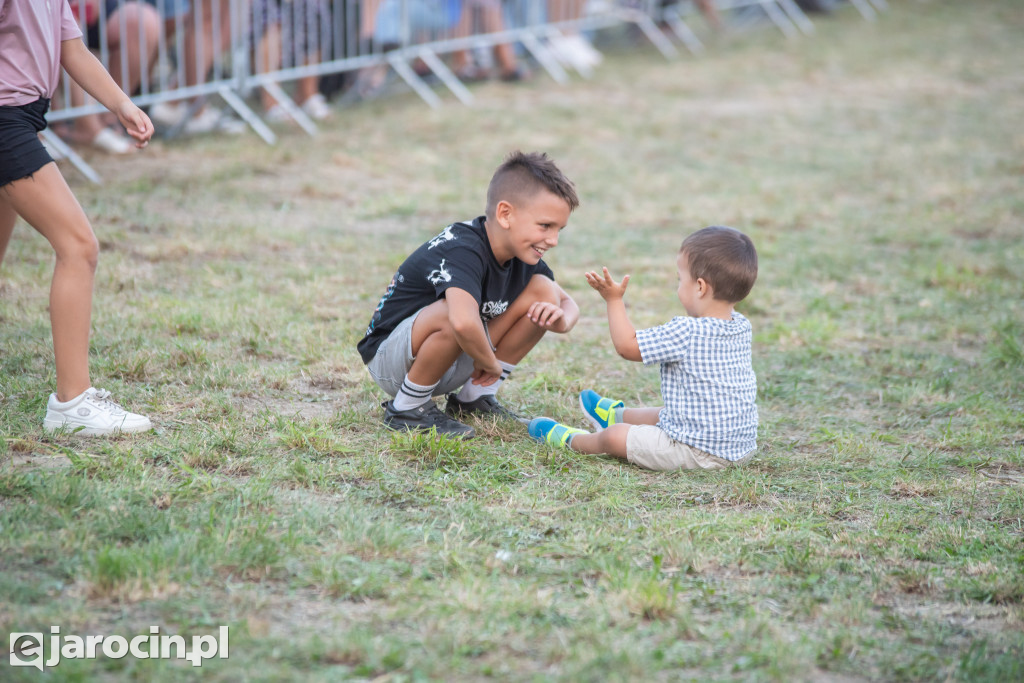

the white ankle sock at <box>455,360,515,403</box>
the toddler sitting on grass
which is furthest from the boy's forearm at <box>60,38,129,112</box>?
the toddler sitting on grass

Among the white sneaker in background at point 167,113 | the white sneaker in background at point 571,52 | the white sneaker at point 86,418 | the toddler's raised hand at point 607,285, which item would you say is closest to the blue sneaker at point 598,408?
the toddler's raised hand at point 607,285

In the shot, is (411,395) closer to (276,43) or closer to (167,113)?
(276,43)

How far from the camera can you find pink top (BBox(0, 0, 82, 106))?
3152 mm

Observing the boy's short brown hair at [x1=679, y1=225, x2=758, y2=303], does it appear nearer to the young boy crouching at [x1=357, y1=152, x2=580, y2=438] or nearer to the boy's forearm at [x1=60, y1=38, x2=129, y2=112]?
the young boy crouching at [x1=357, y1=152, x2=580, y2=438]

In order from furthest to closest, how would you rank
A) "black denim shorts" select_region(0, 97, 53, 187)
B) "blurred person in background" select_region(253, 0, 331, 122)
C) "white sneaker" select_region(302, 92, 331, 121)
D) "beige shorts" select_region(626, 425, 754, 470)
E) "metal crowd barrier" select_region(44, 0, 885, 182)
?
"white sneaker" select_region(302, 92, 331, 121), "blurred person in background" select_region(253, 0, 331, 122), "metal crowd barrier" select_region(44, 0, 885, 182), "beige shorts" select_region(626, 425, 754, 470), "black denim shorts" select_region(0, 97, 53, 187)

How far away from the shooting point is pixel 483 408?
3.73 m

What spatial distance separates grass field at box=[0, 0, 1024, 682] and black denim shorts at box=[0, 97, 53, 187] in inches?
32.7

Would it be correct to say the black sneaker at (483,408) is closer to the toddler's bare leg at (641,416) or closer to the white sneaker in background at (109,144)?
the toddler's bare leg at (641,416)

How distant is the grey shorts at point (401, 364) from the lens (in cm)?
342

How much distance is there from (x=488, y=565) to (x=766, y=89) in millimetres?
9725

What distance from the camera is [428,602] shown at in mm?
2441

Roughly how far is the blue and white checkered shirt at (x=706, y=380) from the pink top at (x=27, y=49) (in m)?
2.09

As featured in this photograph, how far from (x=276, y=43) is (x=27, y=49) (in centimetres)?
543

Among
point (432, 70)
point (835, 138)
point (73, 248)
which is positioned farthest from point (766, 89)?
point (73, 248)
